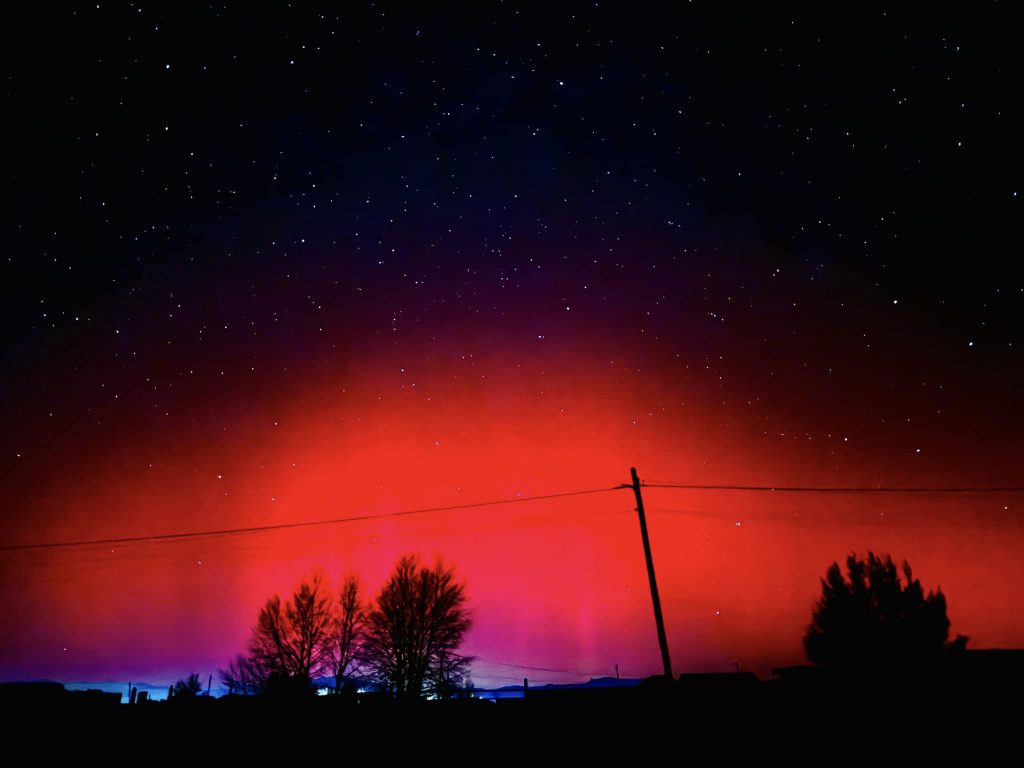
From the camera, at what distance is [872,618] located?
29.3 metres

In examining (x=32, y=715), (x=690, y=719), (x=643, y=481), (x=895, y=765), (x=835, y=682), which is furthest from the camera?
(x=643, y=481)

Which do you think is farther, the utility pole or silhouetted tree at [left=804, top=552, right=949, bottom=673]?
silhouetted tree at [left=804, top=552, right=949, bottom=673]

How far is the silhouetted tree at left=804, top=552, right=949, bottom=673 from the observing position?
27953 mm

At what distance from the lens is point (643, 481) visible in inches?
600

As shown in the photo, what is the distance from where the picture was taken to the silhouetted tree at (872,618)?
2795 cm

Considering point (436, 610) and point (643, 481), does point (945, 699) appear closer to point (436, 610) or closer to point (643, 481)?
point (643, 481)

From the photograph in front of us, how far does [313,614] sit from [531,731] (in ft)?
87.4

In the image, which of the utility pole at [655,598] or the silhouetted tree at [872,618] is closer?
the utility pole at [655,598]

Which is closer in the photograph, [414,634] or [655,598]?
[655,598]

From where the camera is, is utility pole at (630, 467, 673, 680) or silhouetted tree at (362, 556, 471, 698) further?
silhouetted tree at (362, 556, 471, 698)

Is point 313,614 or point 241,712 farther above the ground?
point 313,614

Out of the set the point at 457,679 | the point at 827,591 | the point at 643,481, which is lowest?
the point at 457,679

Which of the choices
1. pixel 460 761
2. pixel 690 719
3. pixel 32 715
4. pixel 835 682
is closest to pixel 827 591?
pixel 835 682

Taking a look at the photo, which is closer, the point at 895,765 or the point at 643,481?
the point at 895,765
